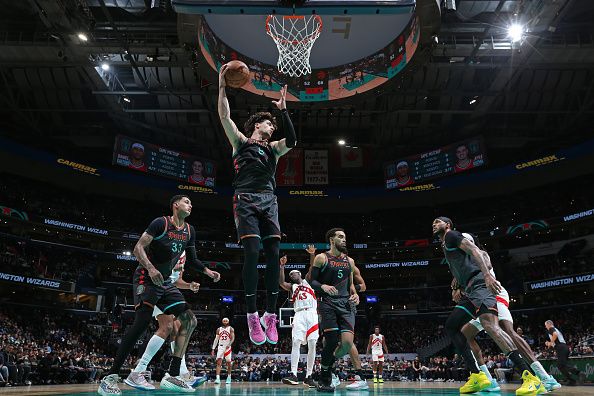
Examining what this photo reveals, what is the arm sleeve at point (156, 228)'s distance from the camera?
22.1 ft

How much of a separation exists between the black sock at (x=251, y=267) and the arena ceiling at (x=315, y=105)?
1246cm

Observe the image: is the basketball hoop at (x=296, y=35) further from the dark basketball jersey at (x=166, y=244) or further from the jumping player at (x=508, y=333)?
the jumping player at (x=508, y=333)

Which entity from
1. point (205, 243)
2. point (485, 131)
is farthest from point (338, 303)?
point (205, 243)

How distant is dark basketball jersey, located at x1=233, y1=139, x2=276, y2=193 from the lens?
17.3 feet

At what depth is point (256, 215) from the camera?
5.12 m

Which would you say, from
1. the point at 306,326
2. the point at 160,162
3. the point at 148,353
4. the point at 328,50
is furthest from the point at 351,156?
the point at 148,353

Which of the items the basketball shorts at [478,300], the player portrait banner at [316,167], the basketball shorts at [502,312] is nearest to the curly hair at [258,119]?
the basketball shorts at [478,300]

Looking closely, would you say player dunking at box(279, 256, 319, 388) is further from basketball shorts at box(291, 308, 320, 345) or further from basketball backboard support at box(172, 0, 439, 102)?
basketball backboard support at box(172, 0, 439, 102)

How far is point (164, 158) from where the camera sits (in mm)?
29203

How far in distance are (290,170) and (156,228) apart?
77.3ft

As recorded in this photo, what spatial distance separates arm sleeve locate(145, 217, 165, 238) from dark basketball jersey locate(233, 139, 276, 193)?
200 centimetres

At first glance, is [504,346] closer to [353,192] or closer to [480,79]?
[480,79]

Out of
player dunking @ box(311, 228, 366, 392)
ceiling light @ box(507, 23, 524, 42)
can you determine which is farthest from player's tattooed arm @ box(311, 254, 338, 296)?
ceiling light @ box(507, 23, 524, 42)

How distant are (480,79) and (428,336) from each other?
18.1m
